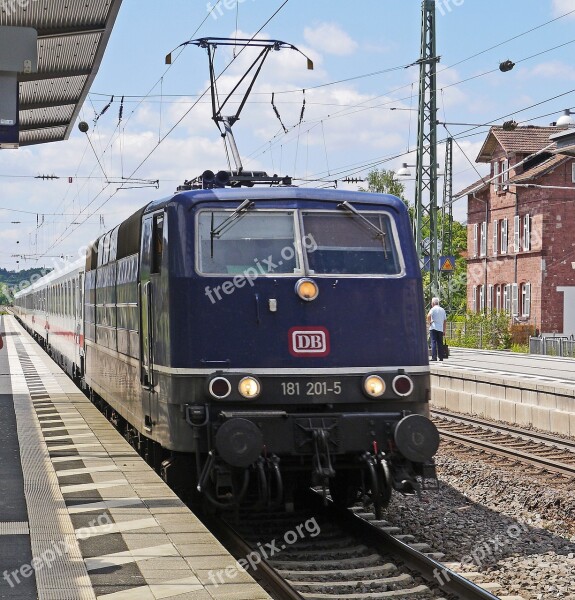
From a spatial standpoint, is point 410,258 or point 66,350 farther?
point 66,350

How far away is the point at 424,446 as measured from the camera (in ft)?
29.0

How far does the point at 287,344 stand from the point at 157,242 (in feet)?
5.29

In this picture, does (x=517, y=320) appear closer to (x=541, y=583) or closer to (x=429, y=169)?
(x=429, y=169)

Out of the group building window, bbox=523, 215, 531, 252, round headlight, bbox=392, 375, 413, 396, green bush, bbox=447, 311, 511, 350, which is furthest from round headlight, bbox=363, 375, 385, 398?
building window, bbox=523, 215, 531, 252

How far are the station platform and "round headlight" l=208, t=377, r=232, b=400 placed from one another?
3.12 feet

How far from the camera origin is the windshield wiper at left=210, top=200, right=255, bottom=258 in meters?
9.42

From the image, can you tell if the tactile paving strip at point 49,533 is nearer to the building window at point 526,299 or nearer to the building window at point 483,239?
the building window at point 526,299

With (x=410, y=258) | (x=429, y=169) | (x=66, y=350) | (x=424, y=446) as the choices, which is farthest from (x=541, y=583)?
(x=429, y=169)

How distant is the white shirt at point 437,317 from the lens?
26922 mm

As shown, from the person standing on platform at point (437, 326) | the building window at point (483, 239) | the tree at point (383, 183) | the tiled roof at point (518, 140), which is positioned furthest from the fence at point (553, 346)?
the tree at point (383, 183)

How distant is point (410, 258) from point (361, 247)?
45 centimetres

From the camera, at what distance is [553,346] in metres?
36.1

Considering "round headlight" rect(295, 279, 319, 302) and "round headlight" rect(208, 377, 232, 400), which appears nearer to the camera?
"round headlight" rect(208, 377, 232, 400)

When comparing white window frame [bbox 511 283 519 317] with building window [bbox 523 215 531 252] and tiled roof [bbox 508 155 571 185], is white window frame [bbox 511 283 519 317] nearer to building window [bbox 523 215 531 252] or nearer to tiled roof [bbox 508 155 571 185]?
building window [bbox 523 215 531 252]
